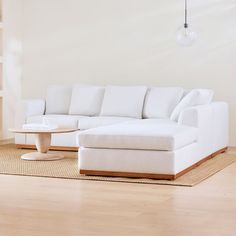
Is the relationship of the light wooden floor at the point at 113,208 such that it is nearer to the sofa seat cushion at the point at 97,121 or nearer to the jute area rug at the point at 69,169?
the jute area rug at the point at 69,169

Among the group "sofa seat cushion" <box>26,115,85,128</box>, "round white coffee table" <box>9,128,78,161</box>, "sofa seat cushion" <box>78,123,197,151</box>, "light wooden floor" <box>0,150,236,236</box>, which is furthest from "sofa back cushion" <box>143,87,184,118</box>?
"light wooden floor" <box>0,150,236,236</box>

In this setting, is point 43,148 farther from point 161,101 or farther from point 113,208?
point 113,208

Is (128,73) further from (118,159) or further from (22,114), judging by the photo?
(118,159)

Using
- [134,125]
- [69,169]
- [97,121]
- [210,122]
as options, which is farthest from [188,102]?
[69,169]

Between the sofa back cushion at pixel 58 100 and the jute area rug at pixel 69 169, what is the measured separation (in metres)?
1.06

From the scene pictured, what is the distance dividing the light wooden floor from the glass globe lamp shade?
266 centimetres

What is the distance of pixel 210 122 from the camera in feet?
23.5

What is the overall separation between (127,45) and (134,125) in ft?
8.25

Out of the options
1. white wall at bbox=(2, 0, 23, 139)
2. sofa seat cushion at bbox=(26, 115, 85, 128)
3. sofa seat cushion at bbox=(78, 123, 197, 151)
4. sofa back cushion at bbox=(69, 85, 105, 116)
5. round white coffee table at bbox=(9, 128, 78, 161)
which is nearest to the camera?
sofa seat cushion at bbox=(78, 123, 197, 151)

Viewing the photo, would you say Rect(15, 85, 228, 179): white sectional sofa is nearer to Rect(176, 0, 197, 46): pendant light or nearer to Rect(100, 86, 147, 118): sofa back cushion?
Rect(100, 86, 147, 118): sofa back cushion

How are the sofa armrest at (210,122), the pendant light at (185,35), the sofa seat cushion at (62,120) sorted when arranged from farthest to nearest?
the pendant light at (185,35) < the sofa seat cushion at (62,120) < the sofa armrest at (210,122)

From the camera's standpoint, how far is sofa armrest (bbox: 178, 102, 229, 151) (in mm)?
6664

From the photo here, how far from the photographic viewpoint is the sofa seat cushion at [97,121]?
774 cm

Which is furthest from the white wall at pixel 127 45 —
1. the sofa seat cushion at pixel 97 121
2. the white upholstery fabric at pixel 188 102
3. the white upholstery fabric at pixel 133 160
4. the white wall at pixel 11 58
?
the white upholstery fabric at pixel 133 160
